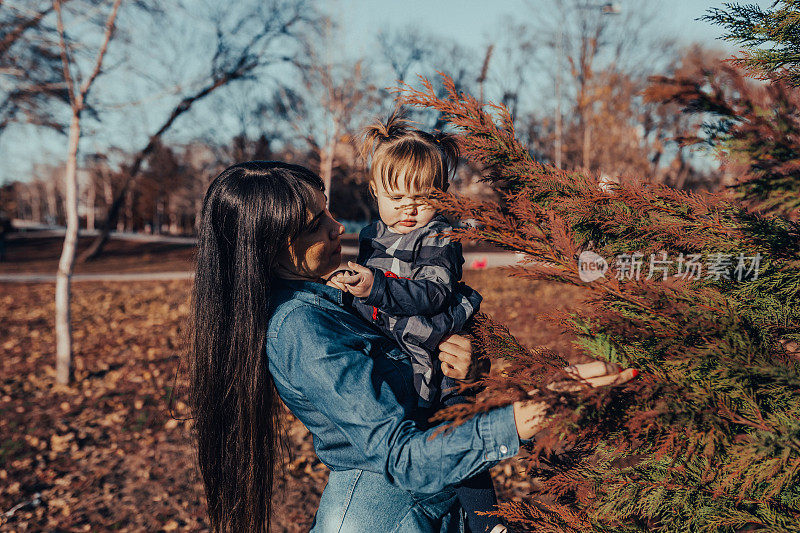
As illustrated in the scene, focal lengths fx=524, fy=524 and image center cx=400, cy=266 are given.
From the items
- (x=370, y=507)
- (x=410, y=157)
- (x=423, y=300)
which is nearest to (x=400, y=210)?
(x=410, y=157)

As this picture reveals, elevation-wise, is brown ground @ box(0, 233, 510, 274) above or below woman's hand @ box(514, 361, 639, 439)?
below

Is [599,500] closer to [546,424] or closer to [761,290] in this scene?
[546,424]

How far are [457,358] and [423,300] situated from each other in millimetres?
275

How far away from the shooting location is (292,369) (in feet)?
5.15

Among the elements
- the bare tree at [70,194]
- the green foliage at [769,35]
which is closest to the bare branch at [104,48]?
the bare tree at [70,194]

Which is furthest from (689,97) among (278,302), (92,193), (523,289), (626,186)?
(92,193)

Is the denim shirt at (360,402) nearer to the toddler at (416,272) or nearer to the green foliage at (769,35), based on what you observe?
the toddler at (416,272)

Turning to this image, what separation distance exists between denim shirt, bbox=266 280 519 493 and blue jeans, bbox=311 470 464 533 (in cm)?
6

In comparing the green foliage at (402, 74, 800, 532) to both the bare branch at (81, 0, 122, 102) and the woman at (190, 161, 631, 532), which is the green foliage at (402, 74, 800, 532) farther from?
the bare branch at (81, 0, 122, 102)

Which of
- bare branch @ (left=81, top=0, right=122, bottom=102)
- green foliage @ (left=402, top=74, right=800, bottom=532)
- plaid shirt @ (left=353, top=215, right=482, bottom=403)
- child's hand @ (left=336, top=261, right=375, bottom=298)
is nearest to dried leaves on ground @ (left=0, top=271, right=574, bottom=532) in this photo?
plaid shirt @ (left=353, top=215, right=482, bottom=403)

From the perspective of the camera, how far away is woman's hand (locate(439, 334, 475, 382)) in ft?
6.25

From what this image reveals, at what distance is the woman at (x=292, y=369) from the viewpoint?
144cm

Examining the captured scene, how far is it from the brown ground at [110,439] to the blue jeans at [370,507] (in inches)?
28.3

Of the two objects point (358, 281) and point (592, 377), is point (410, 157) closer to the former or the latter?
point (358, 281)
